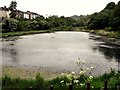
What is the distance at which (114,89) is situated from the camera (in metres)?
12.0

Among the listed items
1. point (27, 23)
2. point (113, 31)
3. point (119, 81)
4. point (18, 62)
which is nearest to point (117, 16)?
point (113, 31)

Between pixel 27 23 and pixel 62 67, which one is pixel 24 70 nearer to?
pixel 62 67

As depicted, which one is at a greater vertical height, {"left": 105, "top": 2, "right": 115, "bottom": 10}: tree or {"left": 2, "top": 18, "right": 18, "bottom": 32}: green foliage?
{"left": 105, "top": 2, "right": 115, "bottom": 10}: tree

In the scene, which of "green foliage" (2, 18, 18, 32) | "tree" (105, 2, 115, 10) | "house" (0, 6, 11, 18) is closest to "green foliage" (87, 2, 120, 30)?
"tree" (105, 2, 115, 10)

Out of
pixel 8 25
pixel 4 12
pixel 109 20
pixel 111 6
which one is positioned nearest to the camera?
pixel 8 25

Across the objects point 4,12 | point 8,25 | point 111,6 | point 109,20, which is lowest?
point 8,25

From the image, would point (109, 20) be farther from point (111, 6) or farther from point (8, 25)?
point (111, 6)

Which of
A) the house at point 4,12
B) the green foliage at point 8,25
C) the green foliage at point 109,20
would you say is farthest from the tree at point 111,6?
the green foliage at point 8,25

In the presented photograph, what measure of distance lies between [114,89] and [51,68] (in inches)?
689

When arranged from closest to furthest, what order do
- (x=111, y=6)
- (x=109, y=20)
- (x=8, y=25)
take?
(x=8, y=25), (x=109, y=20), (x=111, y=6)

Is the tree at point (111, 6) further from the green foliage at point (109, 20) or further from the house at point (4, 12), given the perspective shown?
the house at point (4, 12)

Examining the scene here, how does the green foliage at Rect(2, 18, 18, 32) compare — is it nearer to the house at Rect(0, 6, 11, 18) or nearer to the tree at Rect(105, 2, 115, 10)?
the house at Rect(0, 6, 11, 18)

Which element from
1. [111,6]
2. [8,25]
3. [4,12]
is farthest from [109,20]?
[4,12]

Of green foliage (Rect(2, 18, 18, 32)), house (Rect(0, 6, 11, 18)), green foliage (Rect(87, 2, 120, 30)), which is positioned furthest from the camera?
house (Rect(0, 6, 11, 18))
